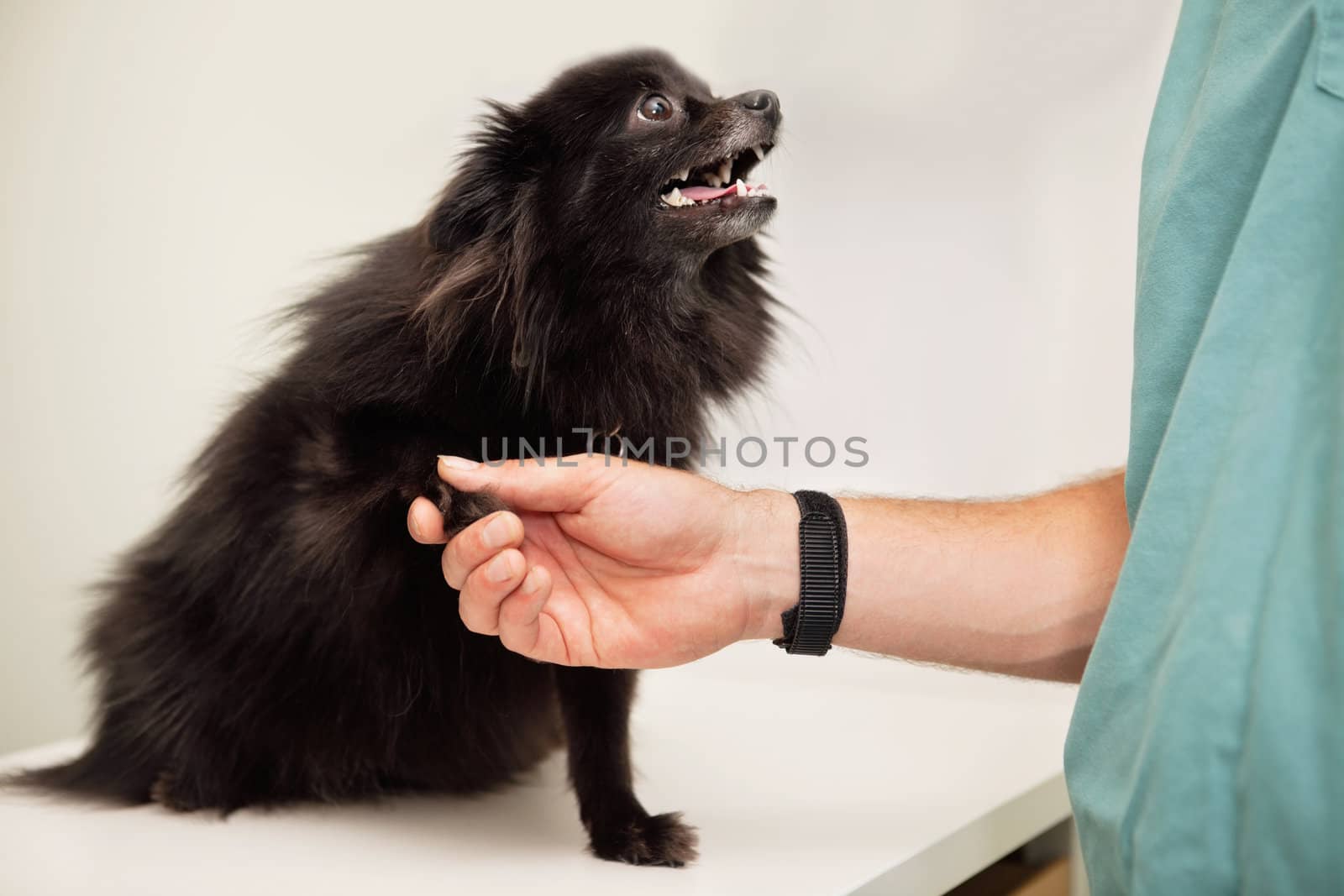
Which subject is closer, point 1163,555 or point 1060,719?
point 1163,555

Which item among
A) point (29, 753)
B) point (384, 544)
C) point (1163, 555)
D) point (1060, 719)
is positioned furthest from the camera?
point (1060, 719)

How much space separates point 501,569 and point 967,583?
1.82 ft

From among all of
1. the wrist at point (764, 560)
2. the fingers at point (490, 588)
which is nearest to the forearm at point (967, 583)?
the wrist at point (764, 560)

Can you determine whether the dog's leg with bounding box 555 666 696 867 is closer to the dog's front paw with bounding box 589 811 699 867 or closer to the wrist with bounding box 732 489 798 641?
the dog's front paw with bounding box 589 811 699 867

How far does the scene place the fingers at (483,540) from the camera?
40.8 inches

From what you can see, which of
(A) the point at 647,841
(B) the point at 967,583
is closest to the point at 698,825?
(A) the point at 647,841

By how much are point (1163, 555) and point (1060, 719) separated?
119 cm

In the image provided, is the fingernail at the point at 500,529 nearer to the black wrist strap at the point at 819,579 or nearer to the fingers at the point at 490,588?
the fingers at the point at 490,588

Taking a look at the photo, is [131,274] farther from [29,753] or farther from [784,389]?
[784,389]

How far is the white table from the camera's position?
1201mm

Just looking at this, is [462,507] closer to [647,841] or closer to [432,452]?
[432,452]

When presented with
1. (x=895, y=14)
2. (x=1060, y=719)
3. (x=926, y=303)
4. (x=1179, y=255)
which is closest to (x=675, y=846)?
(x=1179, y=255)

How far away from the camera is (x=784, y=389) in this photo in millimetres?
2391

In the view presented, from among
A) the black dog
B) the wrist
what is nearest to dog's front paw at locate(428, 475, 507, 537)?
the black dog
